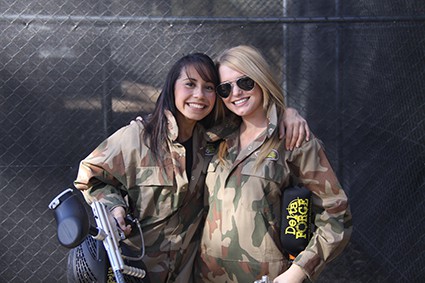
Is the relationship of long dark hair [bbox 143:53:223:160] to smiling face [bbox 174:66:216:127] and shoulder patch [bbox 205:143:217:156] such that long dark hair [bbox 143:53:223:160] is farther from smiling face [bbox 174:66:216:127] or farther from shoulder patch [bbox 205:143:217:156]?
shoulder patch [bbox 205:143:217:156]

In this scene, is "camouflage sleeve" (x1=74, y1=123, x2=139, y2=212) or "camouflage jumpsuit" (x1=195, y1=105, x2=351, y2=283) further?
"camouflage sleeve" (x1=74, y1=123, x2=139, y2=212)

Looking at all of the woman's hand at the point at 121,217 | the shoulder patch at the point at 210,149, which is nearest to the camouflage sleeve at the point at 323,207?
the shoulder patch at the point at 210,149

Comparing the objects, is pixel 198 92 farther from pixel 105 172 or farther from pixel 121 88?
pixel 121 88

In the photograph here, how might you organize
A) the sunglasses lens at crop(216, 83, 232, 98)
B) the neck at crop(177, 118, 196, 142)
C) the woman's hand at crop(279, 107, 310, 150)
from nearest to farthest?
the woman's hand at crop(279, 107, 310, 150) < the sunglasses lens at crop(216, 83, 232, 98) < the neck at crop(177, 118, 196, 142)

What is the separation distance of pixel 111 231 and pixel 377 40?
330cm

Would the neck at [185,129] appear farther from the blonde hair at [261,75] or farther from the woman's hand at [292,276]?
the woman's hand at [292,276]

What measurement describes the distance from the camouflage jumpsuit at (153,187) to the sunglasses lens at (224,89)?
261mm

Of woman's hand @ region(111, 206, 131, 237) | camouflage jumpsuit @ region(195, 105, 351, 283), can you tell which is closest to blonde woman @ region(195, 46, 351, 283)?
camouflage jumpsuit @ region(195, 105, 351, 283)

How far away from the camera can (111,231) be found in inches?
81.8

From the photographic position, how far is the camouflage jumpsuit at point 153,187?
268 centimetres

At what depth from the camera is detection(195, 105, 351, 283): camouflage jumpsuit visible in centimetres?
246

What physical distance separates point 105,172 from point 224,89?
684 millimetres

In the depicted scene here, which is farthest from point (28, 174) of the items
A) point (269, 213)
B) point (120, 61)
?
point (269, 213)

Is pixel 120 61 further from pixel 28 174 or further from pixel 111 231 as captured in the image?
pixel 111 231
